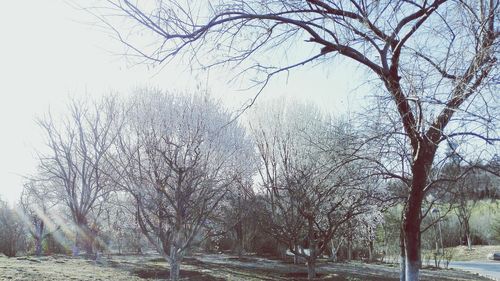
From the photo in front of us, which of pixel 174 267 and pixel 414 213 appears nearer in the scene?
pixel 414 213

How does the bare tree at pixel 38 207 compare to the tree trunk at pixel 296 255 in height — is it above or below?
above

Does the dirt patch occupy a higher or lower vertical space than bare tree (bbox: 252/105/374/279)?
lower

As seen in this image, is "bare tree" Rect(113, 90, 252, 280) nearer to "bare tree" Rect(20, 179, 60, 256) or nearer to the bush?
the bush

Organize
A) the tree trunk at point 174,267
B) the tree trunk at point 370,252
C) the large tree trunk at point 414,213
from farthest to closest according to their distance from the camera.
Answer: the tree trunk at point 370,252 < the tree trunk at point 174,267 < the large tree trunk at point 414,213

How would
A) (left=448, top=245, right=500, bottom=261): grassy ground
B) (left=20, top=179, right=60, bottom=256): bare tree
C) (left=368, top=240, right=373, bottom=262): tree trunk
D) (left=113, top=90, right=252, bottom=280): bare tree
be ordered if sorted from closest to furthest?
(left=113, top=90, right=252, bottom=280): bare tree
(left=20, top=179, right=60, bottom=256): bare tree
(left=368, top=240, right=373, bottom=262): tree trunk
(left=448, top=245, right=500, bottom=261): grassy ground

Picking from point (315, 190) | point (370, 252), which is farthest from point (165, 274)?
point (370, 252)

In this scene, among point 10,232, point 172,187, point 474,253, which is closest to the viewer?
point 172,187

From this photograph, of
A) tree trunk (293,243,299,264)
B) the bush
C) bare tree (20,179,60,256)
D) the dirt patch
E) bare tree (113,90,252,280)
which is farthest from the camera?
bare tree (20,179,60,256)

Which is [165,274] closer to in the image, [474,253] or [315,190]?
[315,190]

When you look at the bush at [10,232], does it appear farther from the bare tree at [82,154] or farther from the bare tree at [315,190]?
the bare tree at [315,190]

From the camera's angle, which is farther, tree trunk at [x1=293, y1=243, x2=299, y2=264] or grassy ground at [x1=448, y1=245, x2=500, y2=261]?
Answer: grassy ground at [x1=448, y1=245, x2=500, y2=261]

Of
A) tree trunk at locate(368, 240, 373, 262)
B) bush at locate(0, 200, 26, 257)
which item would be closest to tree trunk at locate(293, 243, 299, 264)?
tree trunk at locate(368, 240, 373, 262)

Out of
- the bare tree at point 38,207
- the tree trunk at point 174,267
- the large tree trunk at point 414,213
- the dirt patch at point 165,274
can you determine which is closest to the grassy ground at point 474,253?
the dirt patch at point 165,274

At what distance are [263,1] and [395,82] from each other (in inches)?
73.3
